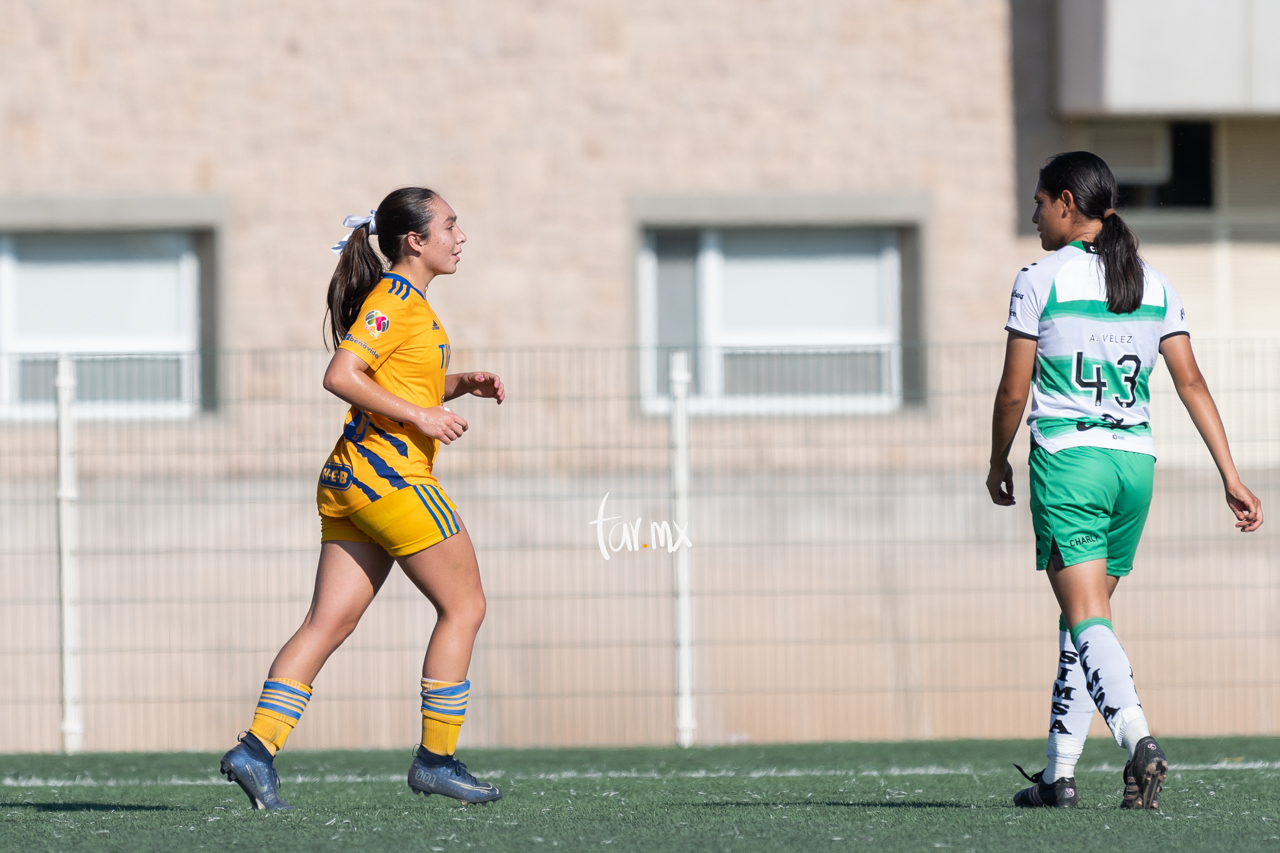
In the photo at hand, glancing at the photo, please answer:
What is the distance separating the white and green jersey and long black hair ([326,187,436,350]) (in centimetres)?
174

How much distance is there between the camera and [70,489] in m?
8.09

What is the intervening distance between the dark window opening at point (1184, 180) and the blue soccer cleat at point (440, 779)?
717 centimetres

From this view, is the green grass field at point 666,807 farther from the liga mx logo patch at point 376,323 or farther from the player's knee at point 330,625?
the liga mx logo patch at point 376,323

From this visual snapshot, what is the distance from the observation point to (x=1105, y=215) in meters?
4.40

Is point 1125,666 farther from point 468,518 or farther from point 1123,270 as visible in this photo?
point 468,518

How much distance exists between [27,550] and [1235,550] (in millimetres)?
7068

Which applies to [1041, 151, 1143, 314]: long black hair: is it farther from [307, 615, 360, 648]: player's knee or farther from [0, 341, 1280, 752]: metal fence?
[0, 341, 1280, 752]: metal fence

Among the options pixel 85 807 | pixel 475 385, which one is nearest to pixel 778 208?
pixel 475 385

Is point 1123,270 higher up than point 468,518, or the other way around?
point 1123,270

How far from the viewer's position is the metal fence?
8383 mm

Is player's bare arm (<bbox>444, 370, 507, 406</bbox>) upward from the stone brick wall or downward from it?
downward

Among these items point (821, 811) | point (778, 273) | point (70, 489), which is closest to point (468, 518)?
point (70, 489)

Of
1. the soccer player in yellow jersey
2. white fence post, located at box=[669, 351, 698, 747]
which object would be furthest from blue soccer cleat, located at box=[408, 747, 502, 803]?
white fence post, located at box=[669, 351, 698, 747]

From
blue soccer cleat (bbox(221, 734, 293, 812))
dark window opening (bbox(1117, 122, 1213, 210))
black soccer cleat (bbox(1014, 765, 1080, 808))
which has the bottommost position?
black soccer cleat (bbox(1014, 765, 1080, 808))
